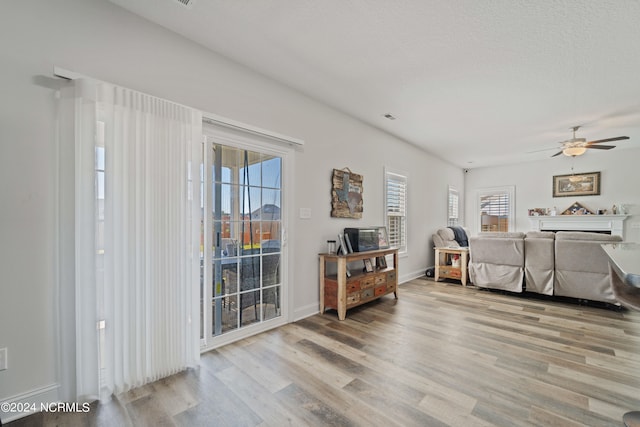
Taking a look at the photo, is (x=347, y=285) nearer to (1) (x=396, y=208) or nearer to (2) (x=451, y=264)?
(1) (x=396, y=208)

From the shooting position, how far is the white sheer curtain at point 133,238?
167cm

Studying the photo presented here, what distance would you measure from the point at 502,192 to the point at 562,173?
126 centimetres

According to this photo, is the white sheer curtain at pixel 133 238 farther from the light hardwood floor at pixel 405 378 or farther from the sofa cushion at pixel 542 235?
the sofa cushion at pixel 542 235

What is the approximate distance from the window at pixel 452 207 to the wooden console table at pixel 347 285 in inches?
152

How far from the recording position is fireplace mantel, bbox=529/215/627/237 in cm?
558

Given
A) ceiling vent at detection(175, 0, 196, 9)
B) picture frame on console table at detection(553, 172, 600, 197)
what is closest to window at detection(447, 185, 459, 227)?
picture frame on console table at detection(553, 172, 600, 197)

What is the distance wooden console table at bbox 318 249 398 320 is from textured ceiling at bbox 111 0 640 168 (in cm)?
199

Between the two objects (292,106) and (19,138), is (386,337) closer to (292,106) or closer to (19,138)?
(292,106)

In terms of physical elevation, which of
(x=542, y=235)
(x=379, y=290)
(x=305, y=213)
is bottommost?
(x=379, y=290)

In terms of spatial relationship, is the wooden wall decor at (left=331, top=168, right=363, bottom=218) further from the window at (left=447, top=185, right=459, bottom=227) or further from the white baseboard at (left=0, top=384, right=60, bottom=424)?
the window at (left=447, top=185, right=459, bottom=227)

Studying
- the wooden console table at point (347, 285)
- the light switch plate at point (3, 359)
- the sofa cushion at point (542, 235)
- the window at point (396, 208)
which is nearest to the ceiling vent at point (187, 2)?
the light switch plate at point (3, 359)

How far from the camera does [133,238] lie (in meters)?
1.83

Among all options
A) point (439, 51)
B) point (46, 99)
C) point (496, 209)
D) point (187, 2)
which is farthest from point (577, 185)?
point (46, 99)

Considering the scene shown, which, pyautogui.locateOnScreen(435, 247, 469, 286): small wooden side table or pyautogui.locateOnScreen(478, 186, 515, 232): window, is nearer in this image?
pyautogui.locateOnScreen(435, 247, 469, 286): small wooden side table
